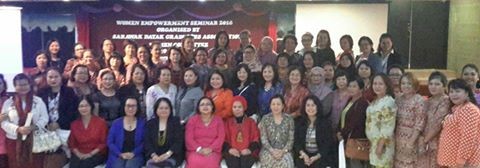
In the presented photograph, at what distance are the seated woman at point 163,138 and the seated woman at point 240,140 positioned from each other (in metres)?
0.43

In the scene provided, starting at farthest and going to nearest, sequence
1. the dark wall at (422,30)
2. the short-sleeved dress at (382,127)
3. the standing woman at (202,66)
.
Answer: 1. the dark wall at (422,30)
2. the standing woman at (202,66)
3. the short-sleeved dress at (382,127)

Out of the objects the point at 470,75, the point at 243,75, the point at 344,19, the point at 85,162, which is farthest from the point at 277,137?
the point at 344,19

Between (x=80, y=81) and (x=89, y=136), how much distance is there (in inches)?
25.1

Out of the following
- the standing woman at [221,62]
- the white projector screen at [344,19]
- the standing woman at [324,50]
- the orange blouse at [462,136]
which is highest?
the white projector screen at [344,19]

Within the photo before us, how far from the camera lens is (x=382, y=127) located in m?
5.25

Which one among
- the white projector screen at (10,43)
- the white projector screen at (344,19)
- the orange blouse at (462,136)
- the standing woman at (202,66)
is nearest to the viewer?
the orange blouse at (462,136)

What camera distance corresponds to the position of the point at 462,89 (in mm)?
4801

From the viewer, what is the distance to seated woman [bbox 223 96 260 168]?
220 inches

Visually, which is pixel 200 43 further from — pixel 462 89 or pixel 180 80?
pixel 462 89

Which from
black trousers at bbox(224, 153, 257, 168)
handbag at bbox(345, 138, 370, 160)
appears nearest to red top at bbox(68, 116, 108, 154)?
black trousers at bbox(224, 153, 257, 168)

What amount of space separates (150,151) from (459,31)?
584 cm

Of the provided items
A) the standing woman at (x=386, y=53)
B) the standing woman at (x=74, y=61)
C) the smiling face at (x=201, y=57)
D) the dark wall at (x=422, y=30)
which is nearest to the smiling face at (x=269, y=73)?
the smiling face at (x=201, y=57)

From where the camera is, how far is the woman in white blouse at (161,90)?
19.4 ft

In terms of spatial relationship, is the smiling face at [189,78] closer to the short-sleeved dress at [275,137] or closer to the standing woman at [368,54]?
the short-sleeved dress at [275,137]
